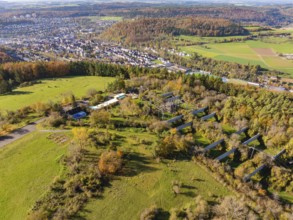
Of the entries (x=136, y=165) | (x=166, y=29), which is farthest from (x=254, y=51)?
(x=136, y=165)

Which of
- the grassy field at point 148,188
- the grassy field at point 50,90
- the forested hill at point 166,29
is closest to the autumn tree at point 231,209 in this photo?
the grassy field at point 148,188

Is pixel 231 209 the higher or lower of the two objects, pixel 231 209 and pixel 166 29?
the lower

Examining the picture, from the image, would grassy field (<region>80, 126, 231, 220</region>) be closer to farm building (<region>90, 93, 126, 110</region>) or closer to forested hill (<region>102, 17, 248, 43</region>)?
farm building (<region>90, 93, 126, 110</region>)

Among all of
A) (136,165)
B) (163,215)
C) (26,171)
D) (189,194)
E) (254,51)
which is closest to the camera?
(163,215)

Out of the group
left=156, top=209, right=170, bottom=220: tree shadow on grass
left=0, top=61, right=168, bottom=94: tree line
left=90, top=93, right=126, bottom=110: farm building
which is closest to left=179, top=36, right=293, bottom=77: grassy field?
left=0, top=61, right=168, bottom=94: tree line

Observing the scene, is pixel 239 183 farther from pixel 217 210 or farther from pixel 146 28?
pixel 146 28

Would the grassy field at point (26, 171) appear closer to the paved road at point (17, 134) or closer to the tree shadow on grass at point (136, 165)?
the paved road at point (17, 134)

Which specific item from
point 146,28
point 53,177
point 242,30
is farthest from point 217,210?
point 242,30

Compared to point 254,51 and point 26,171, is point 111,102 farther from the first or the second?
point 254,51
